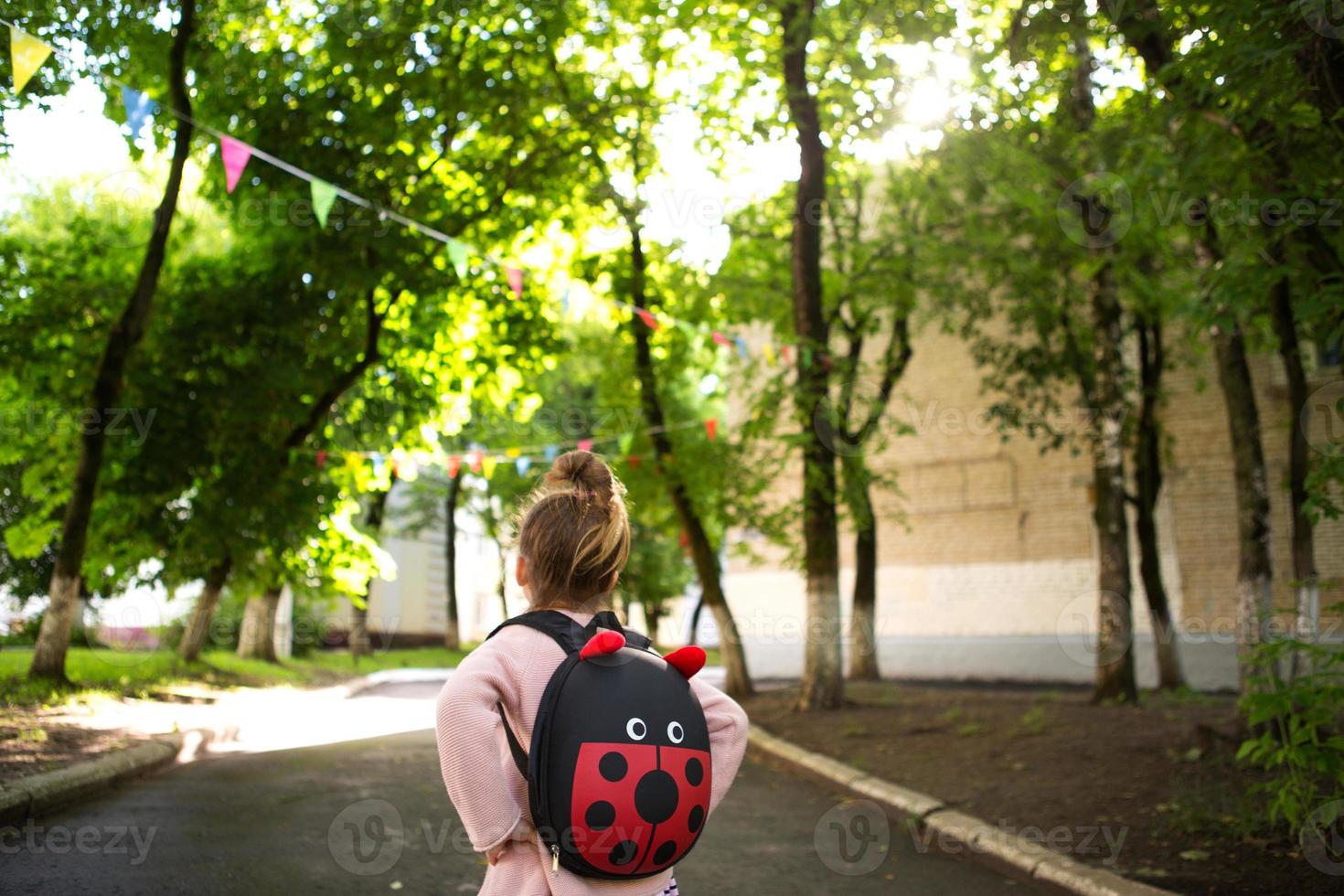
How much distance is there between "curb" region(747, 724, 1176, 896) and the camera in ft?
18.1

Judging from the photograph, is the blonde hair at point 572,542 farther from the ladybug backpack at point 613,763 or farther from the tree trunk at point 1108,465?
the tree trunk at point 1108,465

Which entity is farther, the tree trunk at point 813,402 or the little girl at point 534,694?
the tree trunk at point 813,402

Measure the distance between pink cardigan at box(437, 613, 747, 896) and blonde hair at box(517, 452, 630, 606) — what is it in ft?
0.29

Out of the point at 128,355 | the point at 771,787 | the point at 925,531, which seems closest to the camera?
the point at 771,787

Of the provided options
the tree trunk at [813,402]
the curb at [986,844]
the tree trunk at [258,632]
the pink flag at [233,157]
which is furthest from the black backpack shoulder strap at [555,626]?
the tree trunk at [258,632]

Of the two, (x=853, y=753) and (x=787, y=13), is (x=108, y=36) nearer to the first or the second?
(x=787, y=13)

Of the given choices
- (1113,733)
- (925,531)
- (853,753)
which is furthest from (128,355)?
(925,531)

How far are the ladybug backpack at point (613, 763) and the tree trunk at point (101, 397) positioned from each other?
1102cm

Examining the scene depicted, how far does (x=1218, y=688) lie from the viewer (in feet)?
63.2

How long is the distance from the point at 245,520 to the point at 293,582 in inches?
94.2

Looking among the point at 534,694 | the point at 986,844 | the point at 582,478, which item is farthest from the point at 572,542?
the point at 986,844

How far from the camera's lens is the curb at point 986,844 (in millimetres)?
5516

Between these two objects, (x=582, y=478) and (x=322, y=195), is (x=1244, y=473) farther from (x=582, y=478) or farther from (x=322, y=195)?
(x=582, y=478)

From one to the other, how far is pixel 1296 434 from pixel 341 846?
6.93 m
